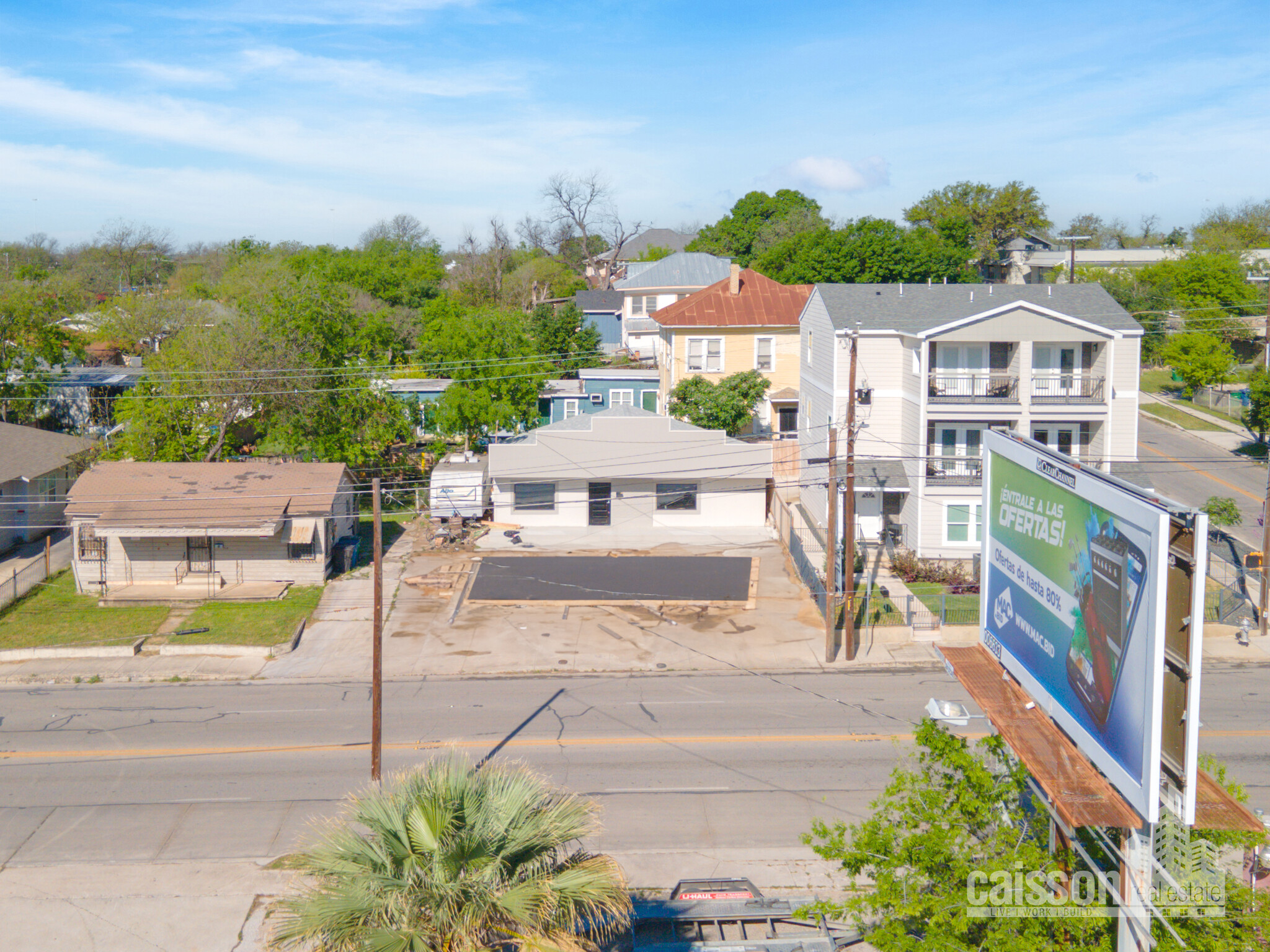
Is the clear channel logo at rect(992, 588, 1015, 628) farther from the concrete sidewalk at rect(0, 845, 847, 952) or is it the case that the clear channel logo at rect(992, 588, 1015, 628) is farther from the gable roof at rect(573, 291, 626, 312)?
the gable roof at rect(573, 291, 626, 312)

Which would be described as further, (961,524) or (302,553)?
(961,524)

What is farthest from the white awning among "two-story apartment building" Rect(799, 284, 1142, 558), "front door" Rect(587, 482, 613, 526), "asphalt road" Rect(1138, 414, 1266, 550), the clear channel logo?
"asphalt road" Rect(1138, 414, 1266, 550)

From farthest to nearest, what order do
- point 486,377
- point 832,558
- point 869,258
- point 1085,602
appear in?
point 869,258 → point 486,377 → point 832,558 → point 1085,602

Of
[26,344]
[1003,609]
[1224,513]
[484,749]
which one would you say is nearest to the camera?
[1003,609]

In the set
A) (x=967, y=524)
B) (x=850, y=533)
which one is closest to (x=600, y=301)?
(x=967, y=524)

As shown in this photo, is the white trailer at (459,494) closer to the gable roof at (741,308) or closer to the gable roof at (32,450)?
the gable roof at (32,450)

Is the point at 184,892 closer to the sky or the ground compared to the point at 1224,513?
closer to the ground

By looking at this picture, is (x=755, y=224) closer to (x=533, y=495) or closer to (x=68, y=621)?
(x=533, y=495)
